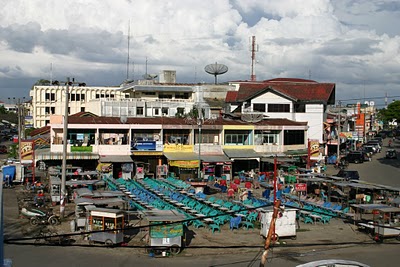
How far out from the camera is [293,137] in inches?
1943

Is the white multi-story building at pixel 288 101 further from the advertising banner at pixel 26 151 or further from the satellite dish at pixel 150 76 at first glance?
the advertising banner at pixel 26 151

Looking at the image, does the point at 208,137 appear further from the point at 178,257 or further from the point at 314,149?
the point at 178,257

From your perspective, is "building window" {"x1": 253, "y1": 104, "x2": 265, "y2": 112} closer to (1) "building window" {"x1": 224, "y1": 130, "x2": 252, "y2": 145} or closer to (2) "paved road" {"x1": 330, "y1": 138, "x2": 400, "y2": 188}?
(1) "building window" {"x1": 224, "y1": 130, "x2": 252, "y2": 145}

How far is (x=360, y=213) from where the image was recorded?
87.4ft

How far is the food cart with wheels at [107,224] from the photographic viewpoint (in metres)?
20.0

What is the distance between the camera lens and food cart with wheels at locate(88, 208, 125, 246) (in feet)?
65.7

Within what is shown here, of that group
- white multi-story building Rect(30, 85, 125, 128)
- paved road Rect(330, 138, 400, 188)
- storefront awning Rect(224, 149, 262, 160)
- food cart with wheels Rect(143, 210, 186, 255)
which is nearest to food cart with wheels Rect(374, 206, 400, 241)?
food cart with wheels Rect(143, 210, 186, 255)

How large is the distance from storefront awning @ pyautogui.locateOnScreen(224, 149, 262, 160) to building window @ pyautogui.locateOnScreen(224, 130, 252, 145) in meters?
1.24

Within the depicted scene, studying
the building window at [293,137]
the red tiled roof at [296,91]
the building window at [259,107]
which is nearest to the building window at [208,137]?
the building window at [293,137]

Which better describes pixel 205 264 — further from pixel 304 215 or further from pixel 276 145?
pixel 276 145

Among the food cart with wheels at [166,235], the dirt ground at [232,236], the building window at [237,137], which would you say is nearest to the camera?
the food cart with wheels at [166,235]

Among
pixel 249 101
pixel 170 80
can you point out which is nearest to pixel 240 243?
pixel 249 101

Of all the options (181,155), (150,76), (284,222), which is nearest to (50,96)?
(150,76)

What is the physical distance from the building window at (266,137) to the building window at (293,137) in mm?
861
